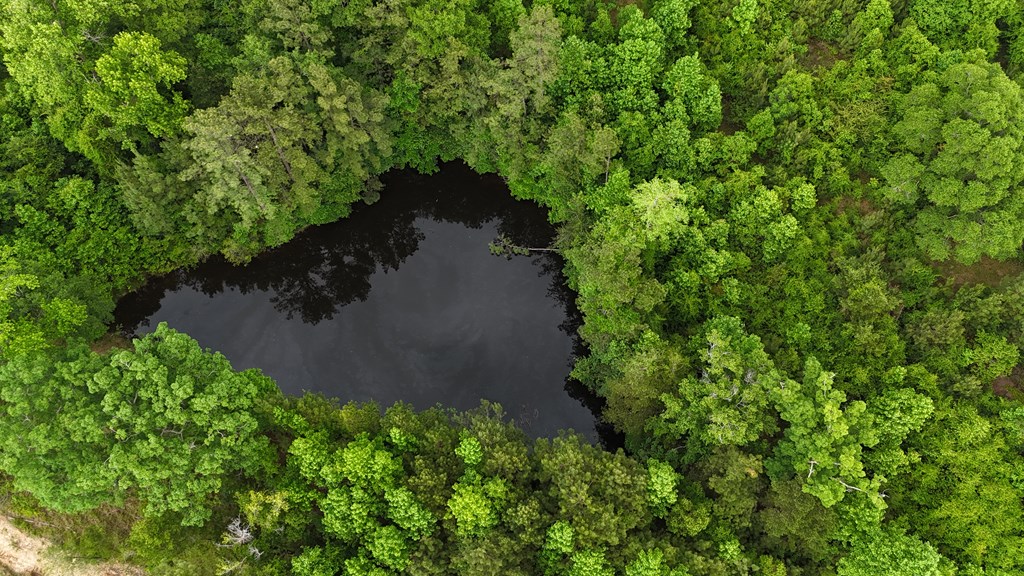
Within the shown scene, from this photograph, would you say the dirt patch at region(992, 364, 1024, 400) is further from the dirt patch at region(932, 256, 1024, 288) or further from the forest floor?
the forest floor

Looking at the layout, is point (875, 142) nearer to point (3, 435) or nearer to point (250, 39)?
point (250, 39)

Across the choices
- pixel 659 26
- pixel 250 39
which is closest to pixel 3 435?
pixel 250 39

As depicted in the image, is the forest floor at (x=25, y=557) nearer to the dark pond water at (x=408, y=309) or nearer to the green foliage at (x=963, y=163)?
the dark pond water at (x=408, y=309)

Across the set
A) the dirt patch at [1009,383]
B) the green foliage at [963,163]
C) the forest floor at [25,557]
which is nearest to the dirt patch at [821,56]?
the green foliage at [963,163]

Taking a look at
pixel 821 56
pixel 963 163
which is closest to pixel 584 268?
pixel 963 163

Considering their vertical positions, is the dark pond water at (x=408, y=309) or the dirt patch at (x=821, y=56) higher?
the dirt patch at (x=821, y=56)

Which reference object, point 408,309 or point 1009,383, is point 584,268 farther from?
point 1009,383
